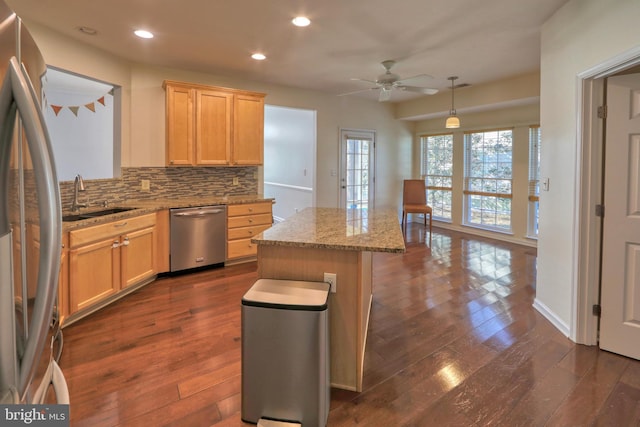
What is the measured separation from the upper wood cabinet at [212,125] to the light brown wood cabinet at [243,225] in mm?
629

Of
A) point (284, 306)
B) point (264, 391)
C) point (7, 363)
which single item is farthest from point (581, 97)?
point (7, 363)

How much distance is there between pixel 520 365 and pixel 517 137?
470 cm

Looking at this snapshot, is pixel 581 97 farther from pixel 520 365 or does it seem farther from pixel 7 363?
pixel 7 363

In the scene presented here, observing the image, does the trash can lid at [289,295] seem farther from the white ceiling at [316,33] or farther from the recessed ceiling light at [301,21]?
the recessed ceiling light at [301,21]

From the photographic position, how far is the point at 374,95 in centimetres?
644

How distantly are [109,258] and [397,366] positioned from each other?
259 cm

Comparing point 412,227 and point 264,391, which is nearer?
point 264,391

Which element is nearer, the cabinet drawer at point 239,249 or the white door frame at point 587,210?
the white door frame at point 587,210

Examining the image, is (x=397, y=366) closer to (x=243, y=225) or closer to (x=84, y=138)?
(x=243, y=225)

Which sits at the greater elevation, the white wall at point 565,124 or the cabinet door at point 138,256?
the white wall at point 565,124

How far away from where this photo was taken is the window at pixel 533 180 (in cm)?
579

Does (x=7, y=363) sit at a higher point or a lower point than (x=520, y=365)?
higher

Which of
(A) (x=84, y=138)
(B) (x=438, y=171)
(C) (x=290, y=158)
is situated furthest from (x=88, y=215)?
(B) (x=438, y=171)

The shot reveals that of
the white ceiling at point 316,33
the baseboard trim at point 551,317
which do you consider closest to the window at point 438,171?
the white ceiling at point 316,33
